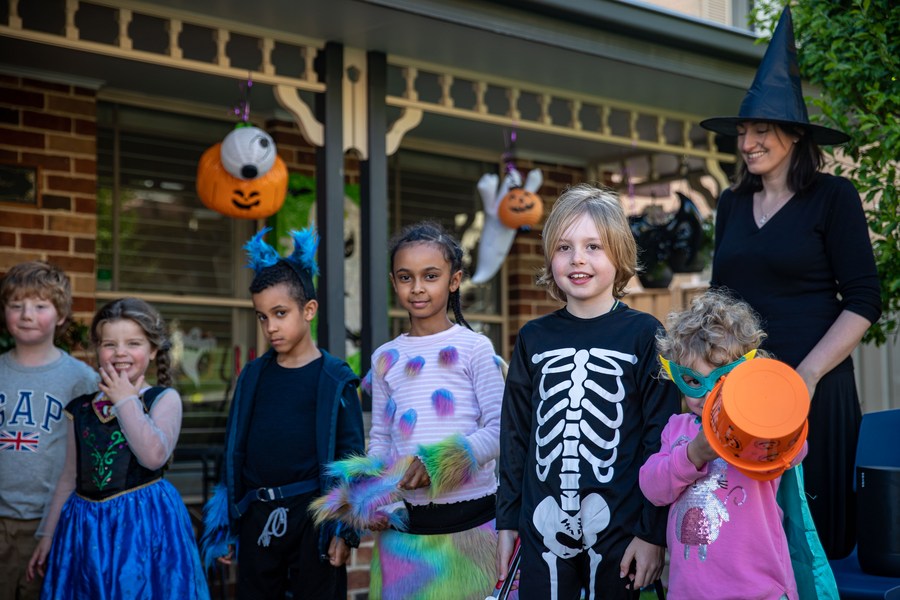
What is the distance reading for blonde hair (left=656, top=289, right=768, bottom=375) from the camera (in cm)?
253

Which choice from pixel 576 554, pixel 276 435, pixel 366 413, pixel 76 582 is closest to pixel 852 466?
pixel 576 554

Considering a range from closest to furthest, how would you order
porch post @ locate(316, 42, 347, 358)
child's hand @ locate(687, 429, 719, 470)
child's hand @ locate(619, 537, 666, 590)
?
child's hand @ locate(687, 429, 719, 470) → child's hand @ locate(619, 537, 666, 590) → porch post @ locate(316, 42, 347, 358)

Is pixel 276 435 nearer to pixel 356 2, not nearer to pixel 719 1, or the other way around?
pixel 356 2

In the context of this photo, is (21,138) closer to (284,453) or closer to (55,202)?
(55,202)

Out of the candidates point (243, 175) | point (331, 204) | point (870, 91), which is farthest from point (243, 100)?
point (870, 91)

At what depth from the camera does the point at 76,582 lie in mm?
3529

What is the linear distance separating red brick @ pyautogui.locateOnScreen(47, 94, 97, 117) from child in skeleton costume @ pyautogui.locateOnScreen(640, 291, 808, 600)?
456cm

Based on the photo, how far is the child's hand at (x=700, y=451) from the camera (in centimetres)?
233

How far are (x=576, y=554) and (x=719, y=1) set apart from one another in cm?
565

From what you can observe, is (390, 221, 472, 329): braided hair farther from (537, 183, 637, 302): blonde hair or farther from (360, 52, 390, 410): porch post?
(360, 52, 390, 410): porch post

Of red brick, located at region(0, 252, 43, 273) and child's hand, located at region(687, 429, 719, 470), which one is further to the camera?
red brick, located at region(0, 252, 43, 273)

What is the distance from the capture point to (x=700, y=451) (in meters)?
2.36

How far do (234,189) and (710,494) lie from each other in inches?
153

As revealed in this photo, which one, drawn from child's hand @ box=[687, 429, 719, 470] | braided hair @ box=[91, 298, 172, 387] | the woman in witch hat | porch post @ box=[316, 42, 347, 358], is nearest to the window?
porch post @ box=[316, 42, 347, 358]
